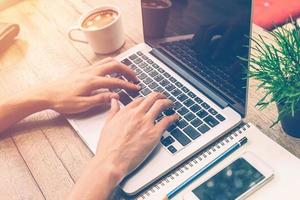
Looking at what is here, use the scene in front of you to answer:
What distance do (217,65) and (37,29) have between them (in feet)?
1.98

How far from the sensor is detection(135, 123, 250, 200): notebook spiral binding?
2.20 feet

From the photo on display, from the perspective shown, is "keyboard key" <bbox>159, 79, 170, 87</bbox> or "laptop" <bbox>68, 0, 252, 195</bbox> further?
"keyboard key" <bbox>159, 79, 170, 87</bbox>

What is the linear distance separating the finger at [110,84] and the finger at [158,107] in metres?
0.09

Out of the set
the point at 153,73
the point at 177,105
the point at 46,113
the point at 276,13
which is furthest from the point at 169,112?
the point at 276,13

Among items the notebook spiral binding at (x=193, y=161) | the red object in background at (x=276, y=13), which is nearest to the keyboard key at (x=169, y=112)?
the notebook spiral binding at (x=193, y=161)

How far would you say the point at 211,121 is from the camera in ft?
2.42

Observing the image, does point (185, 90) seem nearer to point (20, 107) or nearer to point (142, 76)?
point (142, 76)

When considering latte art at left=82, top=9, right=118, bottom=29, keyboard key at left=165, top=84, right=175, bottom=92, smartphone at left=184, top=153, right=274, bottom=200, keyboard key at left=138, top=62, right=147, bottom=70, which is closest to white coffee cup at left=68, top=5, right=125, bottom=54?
latte art at left=82, top=9, right=118, bottom=29

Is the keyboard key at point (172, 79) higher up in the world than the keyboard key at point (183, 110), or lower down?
lower down

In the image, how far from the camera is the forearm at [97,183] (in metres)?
0.66

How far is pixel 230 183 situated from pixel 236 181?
0.03 ft

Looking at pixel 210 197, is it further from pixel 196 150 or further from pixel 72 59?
pixel 72 59

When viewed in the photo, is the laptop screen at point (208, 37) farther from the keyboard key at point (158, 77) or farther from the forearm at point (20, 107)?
the forearm at point (20, 107)

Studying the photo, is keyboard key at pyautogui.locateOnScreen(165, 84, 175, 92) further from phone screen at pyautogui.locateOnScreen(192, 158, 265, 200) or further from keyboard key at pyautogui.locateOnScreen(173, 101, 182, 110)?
phone screen at pyautogui.locateOnScreen(192, 158, 265, 200)
